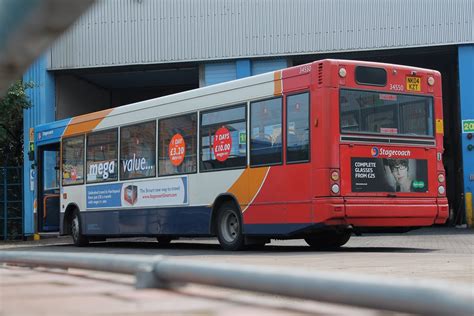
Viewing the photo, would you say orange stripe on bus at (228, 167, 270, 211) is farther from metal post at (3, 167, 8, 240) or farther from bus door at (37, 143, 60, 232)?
metal post at (3, 167, 8, 240)

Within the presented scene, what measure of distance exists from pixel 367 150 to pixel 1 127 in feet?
53.7

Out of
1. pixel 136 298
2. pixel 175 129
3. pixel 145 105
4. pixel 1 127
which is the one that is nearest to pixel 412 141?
pixel 175 129

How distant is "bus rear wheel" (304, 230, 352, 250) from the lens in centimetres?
1276

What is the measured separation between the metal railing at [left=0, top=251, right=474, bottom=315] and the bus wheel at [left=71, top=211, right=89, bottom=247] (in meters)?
11.0

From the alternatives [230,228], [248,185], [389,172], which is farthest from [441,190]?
[230,228]

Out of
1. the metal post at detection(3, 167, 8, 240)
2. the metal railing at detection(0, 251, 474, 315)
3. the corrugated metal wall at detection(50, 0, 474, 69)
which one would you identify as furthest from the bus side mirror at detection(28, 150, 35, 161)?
the metal railing at detection(0, 251, 474, 315)

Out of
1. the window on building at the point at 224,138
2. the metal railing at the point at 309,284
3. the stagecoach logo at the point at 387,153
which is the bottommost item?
the metal railing at the point at 309,284

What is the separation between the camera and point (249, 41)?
76.2 feet

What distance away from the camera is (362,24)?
22.7 meters

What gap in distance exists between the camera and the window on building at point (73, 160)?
1622 centimetres

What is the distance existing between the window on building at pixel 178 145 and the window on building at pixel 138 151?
28 cm

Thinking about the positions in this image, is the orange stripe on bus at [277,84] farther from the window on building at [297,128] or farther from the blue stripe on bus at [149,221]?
the blue stripe on bus at [149,221]

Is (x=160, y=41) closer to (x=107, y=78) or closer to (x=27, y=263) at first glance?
(x=107, y=78)

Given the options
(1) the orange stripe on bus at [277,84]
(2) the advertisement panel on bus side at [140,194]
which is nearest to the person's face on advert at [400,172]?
(1) the orange stripe on bus at [277,84]
